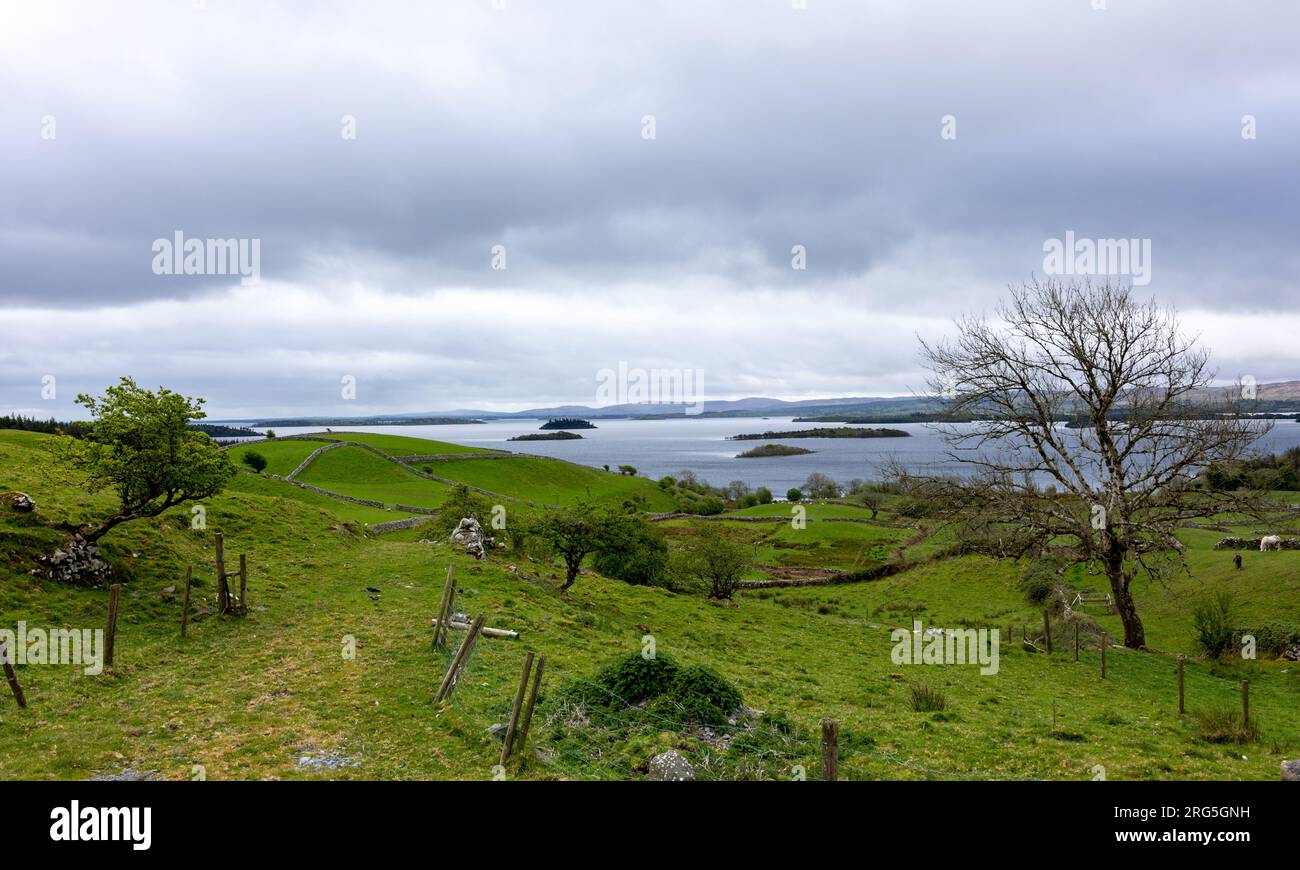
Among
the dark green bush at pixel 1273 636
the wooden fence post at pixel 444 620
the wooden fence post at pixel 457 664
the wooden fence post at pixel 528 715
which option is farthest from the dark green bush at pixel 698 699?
the dark green bush at pixel 1273 636

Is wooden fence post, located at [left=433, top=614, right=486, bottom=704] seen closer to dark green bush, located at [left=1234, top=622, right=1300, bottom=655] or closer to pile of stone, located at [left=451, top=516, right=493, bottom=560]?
pile of stone, located at [left=451, top=516, right=493, bottom=560]

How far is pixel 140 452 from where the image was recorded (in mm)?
21609

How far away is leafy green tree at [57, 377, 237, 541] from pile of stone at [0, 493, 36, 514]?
2.26 m

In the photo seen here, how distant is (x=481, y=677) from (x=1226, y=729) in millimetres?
17025

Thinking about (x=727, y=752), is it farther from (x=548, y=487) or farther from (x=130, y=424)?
(x=548, y=487)

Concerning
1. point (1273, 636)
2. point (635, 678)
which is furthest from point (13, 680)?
point (1273, 636)

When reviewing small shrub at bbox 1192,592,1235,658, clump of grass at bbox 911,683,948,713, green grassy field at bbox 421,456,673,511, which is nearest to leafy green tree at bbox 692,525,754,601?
small shrub at bbox 1192,592,1235,658

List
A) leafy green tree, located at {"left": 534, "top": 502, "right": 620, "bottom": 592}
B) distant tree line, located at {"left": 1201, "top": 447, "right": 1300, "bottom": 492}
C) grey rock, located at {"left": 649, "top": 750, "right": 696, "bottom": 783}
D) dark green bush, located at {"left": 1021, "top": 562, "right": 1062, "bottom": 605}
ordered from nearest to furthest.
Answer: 1. grey rock, located at {"left": 649, "top": 750, "right": 696, "bottom": 783}
2. distant tree line, located at {"left": 1201, "top": 447, "right": 1300, "bottom": 492}
3. leafy green tree, located at {"left": 534, "top": 502, "right": 620, "bottom": 592}
4. dark green bush, located at {"left": 1021, "top": 562, "right": 1062, "bottom": 605}

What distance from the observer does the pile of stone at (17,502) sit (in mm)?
22516

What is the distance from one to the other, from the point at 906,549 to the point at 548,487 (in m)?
57.7

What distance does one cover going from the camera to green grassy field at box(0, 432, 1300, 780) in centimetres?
1146

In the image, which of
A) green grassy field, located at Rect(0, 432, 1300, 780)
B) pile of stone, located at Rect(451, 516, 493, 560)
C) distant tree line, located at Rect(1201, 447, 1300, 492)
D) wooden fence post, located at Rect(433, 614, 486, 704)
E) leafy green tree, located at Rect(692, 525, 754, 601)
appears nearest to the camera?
green grassy field, located at Rect(0, 432, 1300, 780)
